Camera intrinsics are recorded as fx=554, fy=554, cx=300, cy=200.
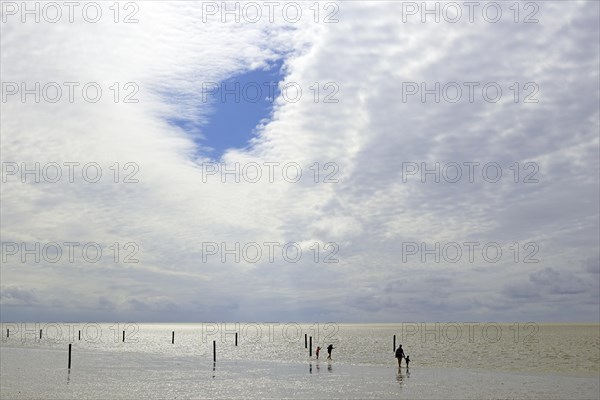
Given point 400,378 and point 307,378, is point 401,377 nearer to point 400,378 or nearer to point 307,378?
point 400,378

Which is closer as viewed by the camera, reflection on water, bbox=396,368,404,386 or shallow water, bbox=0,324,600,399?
shallow water, bbox=0,324,600,399

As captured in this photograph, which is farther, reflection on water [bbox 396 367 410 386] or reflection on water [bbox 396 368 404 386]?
reflection on water [bbox 396 367 410 386]

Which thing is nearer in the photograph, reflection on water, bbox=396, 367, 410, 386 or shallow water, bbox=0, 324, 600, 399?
shallow water, bbox=0, 324, 600, 399

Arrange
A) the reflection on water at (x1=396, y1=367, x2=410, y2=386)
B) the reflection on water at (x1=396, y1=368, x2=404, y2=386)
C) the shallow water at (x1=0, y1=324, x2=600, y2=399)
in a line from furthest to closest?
the reflection on water at (x1=396, y1=367, x2=410, y2=386)
the reflection on water at (x1=396, y1=368, x2=404, y2=386)
the shallow water at (x1=0, y1=324, x2=600, y2=399)

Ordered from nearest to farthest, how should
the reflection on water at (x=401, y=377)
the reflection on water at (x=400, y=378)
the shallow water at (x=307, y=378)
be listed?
the shallow water at (x=307, y=378)
the reflection on water at (x=400, y=378)
the reflection on water at (x=401, y=377)

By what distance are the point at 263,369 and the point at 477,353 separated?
35.6 metres

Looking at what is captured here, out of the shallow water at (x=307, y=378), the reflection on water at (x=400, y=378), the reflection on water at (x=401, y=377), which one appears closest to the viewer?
the shallow water at (x=307, y=378)

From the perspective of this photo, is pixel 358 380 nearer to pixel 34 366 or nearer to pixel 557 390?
pixel 557 390

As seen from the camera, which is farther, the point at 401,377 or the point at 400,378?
the point at 401,377

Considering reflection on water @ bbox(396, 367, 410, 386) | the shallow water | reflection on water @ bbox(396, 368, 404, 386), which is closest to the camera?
the shallow water

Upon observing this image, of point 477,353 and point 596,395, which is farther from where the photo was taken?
point 477,353

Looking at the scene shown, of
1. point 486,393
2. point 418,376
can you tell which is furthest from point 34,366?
point 486,393

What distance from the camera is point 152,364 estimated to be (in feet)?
213

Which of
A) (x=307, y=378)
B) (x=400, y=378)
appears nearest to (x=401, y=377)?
(x=400, y=378)
